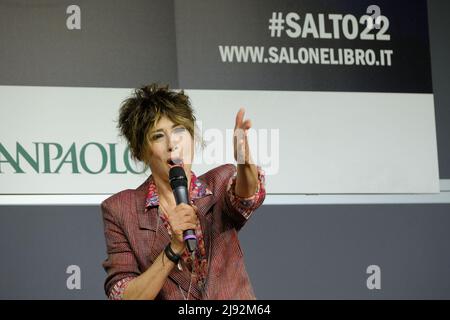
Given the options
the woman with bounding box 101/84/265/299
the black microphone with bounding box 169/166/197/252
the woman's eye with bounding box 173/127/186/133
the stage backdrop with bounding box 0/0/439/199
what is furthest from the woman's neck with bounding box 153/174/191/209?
the stage backdrop with bounding box 0/0/439/199

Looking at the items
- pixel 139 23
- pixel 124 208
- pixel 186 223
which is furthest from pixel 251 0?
pixel 186 223

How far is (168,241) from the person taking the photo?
2289 mm

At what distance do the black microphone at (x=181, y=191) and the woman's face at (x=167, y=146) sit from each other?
0.16 metres

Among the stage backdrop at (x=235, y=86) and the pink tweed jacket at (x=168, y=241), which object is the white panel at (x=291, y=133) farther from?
the pink tweed jacket at (x=168, y=241)

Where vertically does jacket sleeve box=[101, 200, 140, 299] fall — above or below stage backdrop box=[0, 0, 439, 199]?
below

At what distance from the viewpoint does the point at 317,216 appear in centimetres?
324

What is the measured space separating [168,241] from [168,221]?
13 centimetres

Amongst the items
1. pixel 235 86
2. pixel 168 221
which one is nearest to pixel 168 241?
pixel 168 221

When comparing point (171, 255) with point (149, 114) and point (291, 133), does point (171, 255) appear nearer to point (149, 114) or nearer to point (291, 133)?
point (149, 114)

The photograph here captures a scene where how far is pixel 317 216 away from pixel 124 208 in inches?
45.5

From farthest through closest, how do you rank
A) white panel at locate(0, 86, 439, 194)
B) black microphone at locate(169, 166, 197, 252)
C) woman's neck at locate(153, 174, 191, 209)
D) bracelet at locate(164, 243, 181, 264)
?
1. white panel at locate(0, 86, 439, 194)
2. woman's neck at locate(153, 174, 191, 209)
3. bracelet at locate(164, 243, 181, 264)
4. black microphone at locate(169, 166, 197, 252)

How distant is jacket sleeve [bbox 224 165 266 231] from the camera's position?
2.17 m

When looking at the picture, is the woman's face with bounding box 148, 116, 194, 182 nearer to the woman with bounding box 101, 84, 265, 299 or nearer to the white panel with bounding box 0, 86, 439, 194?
the woman with bounding box 101, 84, 265, 299
